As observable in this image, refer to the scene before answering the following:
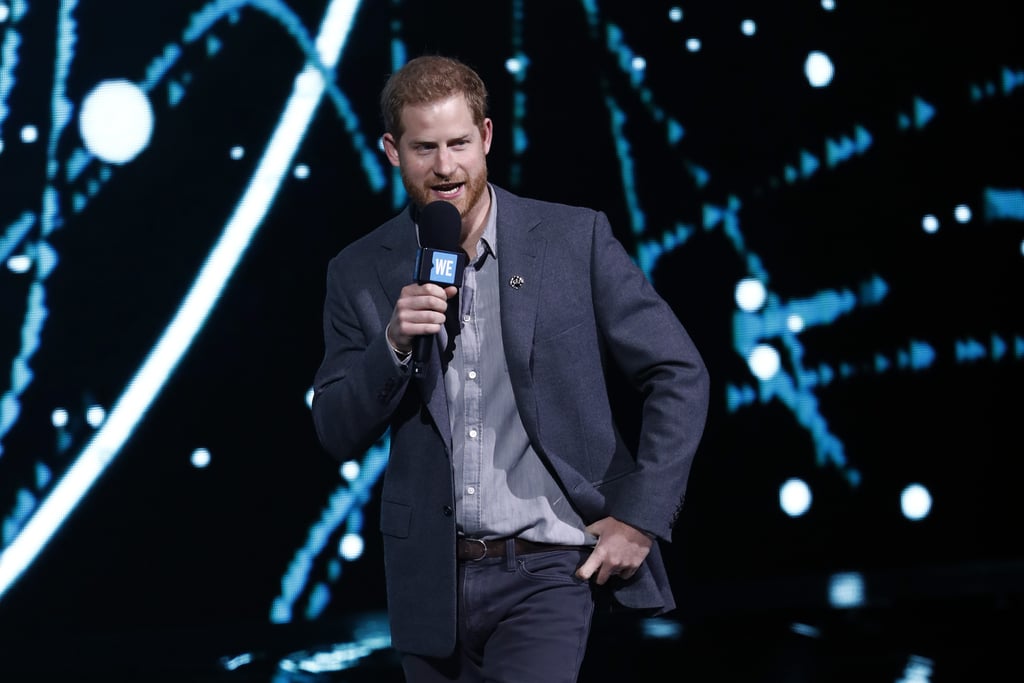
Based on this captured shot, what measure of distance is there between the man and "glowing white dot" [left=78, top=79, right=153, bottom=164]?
2.37 metres

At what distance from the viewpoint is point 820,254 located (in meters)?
4.48

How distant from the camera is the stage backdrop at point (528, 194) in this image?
393 cm

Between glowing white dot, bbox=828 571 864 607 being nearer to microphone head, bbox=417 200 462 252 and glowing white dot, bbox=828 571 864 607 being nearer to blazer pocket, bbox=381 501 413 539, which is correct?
blazer pocket, bbox=381 501 413 539

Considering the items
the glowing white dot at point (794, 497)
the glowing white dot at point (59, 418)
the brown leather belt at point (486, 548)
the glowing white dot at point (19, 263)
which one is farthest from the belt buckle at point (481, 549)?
the glowing white dot at point (794, 497)

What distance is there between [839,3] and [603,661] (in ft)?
8.78

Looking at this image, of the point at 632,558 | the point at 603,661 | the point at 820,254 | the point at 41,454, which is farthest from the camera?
the point at 820,254

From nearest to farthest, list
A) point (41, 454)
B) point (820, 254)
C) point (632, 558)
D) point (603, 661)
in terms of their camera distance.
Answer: point (632, 558) < point (603, 661) < point (41, 454) < point (820, 254)

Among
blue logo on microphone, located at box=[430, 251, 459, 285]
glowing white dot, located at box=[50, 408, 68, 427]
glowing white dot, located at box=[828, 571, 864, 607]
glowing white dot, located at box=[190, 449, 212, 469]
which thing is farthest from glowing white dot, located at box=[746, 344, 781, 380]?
blue logo on microphone, located at box=[430, 251, 459, 285]

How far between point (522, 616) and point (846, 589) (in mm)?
3131

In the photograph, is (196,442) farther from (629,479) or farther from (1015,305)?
(1015,305)

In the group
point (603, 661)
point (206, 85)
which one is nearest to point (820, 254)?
point (603, 661)

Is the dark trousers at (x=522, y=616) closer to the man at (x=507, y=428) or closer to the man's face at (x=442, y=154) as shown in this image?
the man at (x=507, y=428)

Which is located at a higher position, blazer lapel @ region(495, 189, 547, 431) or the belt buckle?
blazer lapel @ region(495, 189, 547, 431)

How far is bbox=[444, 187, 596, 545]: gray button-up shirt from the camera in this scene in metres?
1.74
